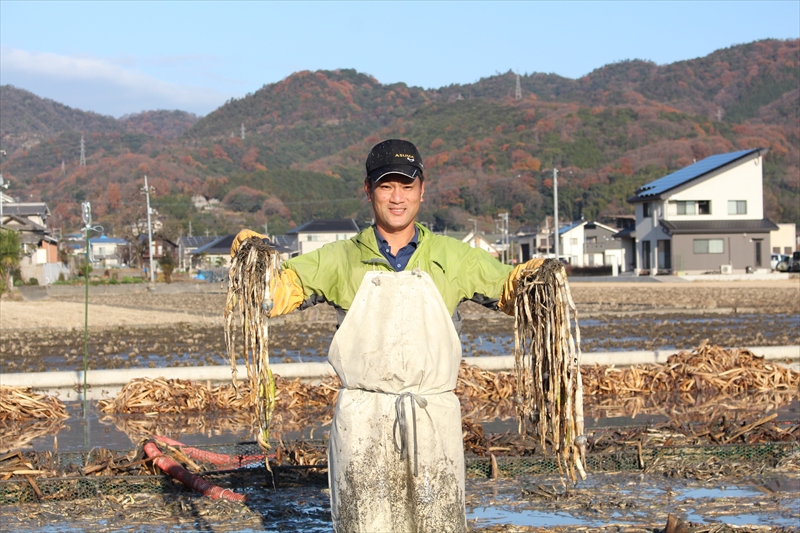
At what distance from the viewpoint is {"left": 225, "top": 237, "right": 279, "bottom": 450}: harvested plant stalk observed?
3.12 metres

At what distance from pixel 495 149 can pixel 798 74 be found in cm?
7159

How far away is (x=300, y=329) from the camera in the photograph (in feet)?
62.5

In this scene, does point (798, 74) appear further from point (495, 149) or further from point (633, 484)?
point (633, 484)

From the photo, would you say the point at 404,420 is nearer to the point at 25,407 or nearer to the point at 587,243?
the point at 25,407

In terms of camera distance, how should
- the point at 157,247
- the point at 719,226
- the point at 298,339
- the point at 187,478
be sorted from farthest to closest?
the point at 157,247
the point at 719,226
the point at 298,339
the point at 187,478

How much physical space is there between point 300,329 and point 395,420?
1635 centimetres

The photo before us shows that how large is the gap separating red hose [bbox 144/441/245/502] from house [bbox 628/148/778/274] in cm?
4312

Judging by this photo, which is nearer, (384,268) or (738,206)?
(384,268)

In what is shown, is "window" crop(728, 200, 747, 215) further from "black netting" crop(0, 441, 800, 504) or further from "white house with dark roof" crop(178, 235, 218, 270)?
"white house with dark roof" crop(178, 235, 218, 270)

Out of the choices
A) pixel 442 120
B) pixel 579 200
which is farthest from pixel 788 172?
pixel 442 120

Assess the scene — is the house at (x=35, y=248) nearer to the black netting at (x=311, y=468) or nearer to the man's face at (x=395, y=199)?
the black netting at (x=311, y=468)

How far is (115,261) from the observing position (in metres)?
97.1

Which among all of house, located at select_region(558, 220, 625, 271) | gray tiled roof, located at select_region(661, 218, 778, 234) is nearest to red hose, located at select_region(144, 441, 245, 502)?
gray tiled roof, located at select_region(661, 218, 778, 234)

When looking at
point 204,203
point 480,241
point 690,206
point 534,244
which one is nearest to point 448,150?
point 204,203
